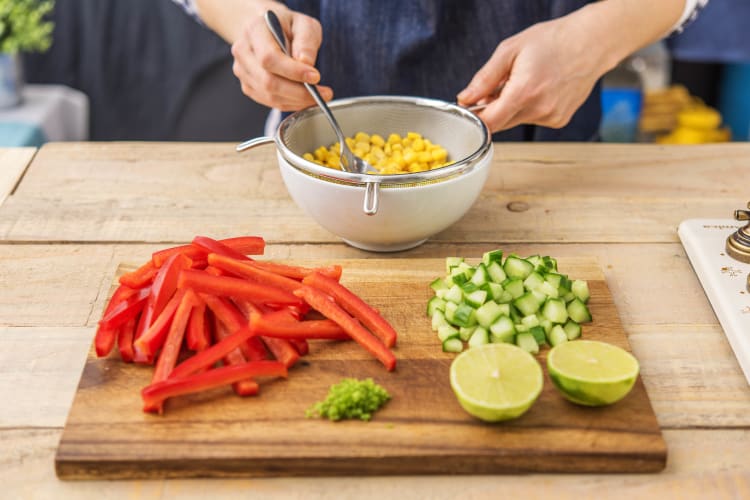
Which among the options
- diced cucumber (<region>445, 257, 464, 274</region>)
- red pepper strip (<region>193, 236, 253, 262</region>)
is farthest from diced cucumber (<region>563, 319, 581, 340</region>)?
red pepper strip (<region>193, 236, 253, 262</region>)

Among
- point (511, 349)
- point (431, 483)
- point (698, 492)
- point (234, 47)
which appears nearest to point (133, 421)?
point (431, 483)

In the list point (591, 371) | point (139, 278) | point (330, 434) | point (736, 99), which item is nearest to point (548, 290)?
point (591, 371)

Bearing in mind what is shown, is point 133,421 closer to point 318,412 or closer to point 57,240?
point 318,412

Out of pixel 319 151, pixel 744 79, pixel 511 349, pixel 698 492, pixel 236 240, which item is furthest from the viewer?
pixel 744 79

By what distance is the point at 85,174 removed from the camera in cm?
199

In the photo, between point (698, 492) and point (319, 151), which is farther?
point (319, 151)

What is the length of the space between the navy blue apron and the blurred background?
1607 mm

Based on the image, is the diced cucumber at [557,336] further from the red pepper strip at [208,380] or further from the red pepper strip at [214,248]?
the red pepper strip at [214,248]

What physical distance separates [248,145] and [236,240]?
0.69ft

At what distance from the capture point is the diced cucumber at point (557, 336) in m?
1.33

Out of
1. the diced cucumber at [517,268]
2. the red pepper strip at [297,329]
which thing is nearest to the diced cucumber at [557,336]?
the diced cucumber at [517,268]

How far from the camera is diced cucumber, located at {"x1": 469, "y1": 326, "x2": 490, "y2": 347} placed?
131 centimetres

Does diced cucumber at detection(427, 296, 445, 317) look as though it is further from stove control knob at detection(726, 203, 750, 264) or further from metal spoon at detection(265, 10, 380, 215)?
stove control knob at detection(726, 203, 750, 264)

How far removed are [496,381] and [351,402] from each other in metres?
0.21
